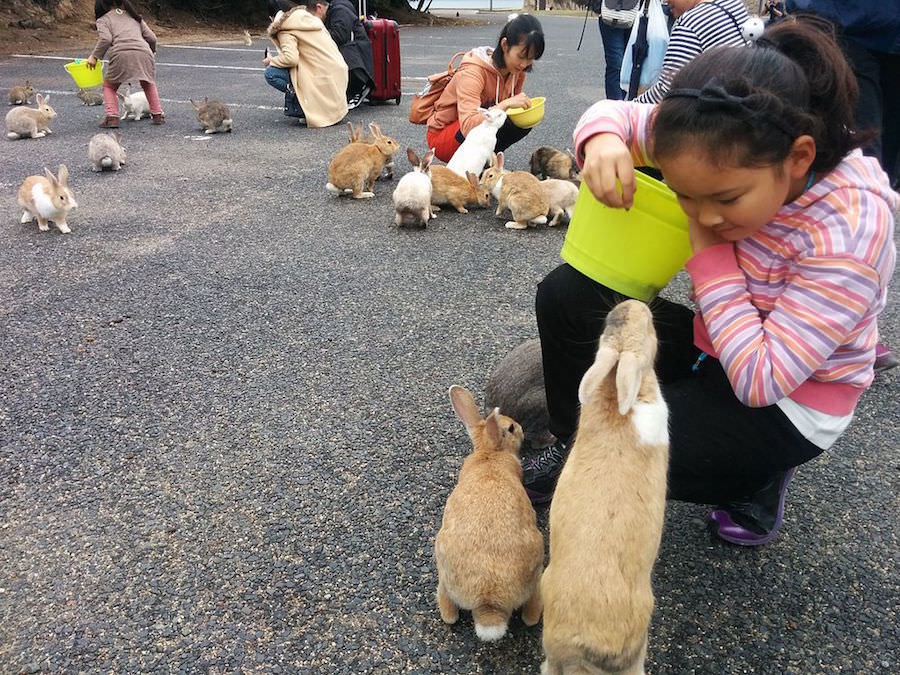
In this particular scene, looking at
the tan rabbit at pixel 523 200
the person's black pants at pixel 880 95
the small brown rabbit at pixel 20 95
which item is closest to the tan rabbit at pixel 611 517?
the person's black pants at pixel 880 95

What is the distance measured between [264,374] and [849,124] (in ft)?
7.44

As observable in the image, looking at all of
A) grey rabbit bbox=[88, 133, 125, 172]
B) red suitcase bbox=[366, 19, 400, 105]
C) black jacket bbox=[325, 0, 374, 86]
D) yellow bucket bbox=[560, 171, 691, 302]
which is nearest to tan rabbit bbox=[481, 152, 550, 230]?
yellow bucket bbox=[560, 171, 691, 302]

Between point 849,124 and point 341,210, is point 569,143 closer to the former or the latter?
point 341,210

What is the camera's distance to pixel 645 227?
5.32 ft

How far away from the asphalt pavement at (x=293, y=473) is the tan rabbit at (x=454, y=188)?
11.9 inches

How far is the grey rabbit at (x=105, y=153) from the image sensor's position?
18.2ft

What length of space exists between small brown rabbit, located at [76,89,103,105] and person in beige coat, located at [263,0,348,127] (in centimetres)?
272

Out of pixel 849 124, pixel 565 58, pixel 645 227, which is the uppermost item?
pixel 849 124

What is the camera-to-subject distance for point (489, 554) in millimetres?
1597

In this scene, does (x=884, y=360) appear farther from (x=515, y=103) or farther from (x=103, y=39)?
(x=103, y=39)

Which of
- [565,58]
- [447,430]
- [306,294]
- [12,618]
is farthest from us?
[565,58]

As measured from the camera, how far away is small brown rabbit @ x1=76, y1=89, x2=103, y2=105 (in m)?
8.29

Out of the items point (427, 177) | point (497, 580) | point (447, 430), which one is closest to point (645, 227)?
point (497, 580)

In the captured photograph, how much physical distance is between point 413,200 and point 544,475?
272 cm
